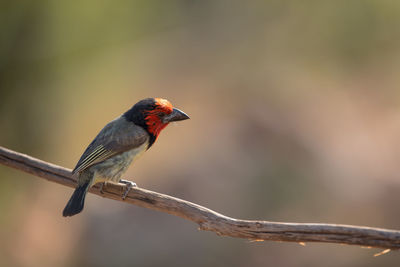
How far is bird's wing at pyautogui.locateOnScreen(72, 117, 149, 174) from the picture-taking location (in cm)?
466

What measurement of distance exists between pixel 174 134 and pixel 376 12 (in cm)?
684

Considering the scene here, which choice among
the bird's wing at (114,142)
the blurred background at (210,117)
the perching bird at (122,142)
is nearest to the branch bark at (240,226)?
the perching bird at (122,142)

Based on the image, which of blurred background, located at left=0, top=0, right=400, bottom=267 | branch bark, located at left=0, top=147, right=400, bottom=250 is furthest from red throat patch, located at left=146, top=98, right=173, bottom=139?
blurred background, located at left=0, top=0, right=400, bottom=267

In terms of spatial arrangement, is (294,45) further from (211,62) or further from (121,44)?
(121,44)

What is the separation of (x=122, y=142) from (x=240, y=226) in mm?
1640

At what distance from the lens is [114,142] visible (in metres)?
4.78

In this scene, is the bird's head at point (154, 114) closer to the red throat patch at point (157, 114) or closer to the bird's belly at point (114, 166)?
the red throat patch at point (157, 114)

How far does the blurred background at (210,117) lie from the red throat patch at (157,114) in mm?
2770

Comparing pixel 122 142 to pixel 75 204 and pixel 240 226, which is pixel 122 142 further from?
pixel 240 226

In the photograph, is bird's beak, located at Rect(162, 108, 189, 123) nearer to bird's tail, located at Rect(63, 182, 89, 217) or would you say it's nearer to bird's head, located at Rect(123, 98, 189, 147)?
bird's head, located at Rect(123, 98, 189, 147)

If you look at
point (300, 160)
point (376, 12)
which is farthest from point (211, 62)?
point (300, 160)

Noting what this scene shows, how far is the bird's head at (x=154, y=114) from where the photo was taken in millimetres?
4855

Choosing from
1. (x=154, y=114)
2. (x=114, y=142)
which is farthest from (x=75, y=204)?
(x=154, y=114)

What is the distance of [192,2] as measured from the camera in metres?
14.1
